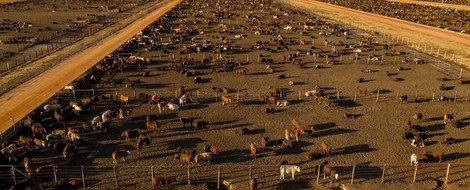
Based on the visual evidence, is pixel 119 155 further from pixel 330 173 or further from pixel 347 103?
pixel 347 103

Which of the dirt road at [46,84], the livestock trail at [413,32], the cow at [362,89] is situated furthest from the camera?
the livestock trail at [413,32]

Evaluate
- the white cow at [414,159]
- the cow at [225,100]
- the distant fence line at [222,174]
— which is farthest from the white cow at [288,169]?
the cow at [225,100]

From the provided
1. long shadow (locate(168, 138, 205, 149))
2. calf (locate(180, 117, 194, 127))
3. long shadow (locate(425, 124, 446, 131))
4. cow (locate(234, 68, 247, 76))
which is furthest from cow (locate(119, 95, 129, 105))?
long shadow (locate(425, 124, 446, 131))

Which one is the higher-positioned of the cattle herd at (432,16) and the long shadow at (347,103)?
the cattle herd at (432,16)

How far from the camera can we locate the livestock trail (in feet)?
240

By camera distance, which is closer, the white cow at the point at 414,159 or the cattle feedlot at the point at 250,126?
the cattle feedlot at the point at 250,126

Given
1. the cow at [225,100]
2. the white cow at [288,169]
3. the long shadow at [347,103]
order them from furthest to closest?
the cow at [225,100], the long shadow at [347,103], the white cow at [288,169]

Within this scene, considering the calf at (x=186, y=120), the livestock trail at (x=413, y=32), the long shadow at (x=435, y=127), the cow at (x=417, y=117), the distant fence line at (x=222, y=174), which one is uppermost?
the livestock trail at (x=413, y=32)

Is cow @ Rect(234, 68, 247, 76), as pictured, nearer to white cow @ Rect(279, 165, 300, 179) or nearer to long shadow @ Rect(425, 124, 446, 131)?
long shadow @ Rect(425, 124, 446, 131)

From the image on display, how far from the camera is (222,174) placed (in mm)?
27203

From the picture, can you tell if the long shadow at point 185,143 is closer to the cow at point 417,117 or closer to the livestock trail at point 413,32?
the cow at point 417,117

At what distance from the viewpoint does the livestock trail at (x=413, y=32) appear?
2876 inches

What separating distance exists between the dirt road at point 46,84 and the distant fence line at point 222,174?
1156cm

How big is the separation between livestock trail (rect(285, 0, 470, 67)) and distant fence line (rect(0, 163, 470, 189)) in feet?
134
